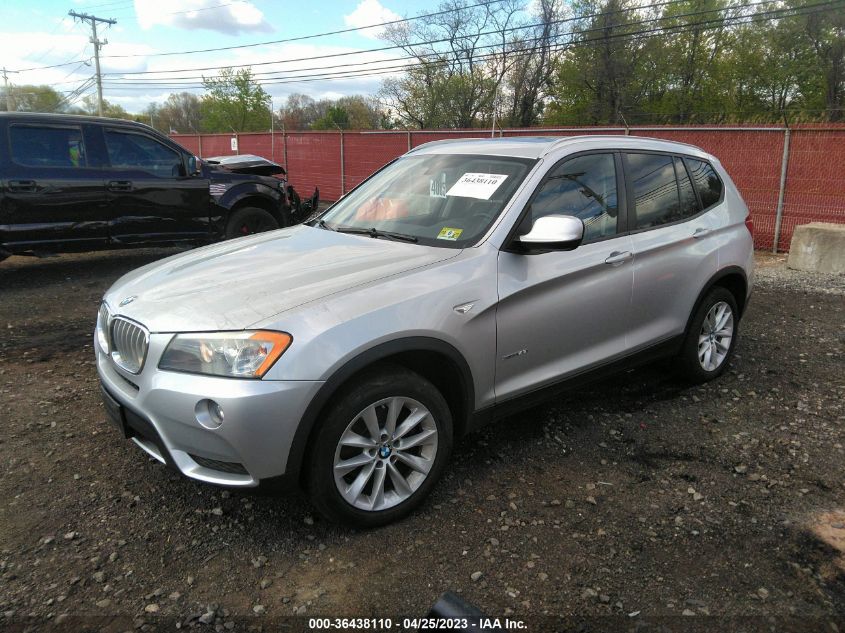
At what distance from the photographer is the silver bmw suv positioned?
8.07 feet

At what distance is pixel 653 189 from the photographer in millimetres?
4020

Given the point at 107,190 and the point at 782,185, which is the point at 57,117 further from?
the point at 782,185

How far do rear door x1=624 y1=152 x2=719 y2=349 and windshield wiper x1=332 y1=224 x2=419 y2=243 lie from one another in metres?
1.39

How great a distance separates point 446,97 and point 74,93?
141 feet

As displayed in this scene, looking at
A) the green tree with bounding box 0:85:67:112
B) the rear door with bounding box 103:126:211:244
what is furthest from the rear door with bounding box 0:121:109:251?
the green tree with bounding box 0:85:67:112

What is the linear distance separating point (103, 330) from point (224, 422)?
1193mm

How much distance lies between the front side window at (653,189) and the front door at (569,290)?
16cm

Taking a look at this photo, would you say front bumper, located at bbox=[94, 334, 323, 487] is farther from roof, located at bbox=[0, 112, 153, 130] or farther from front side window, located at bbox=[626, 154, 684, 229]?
roof, located at bbox=[0, 112, 153, 130]

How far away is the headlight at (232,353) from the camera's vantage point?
241 centimetres

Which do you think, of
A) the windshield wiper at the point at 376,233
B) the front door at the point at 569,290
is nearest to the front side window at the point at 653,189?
the front door at the point at 569,290

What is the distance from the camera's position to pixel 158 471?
3.32 meters

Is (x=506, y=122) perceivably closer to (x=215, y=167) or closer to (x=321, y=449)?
(x=215, y=167)

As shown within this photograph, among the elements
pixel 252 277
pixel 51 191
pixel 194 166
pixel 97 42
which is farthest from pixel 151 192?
pixel 97 42

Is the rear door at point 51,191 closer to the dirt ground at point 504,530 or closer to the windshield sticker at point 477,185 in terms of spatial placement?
the dirt ground at point 504,530
